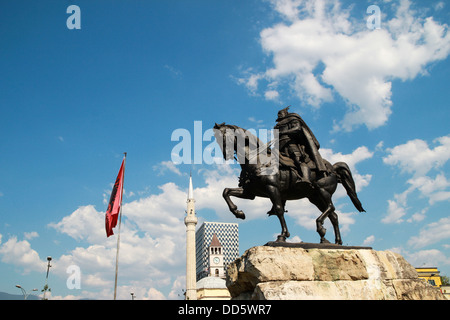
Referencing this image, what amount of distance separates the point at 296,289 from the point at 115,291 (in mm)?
14523

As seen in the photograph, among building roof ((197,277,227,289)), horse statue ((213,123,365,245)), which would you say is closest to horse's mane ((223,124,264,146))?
horse statue ((213,123,365,245))

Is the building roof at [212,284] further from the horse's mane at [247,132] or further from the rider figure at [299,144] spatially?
the horse's mane at [247,132]

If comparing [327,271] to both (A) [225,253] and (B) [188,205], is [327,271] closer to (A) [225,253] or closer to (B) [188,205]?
(B) [188,205]

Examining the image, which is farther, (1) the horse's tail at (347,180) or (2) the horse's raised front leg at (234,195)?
(1) the horse's tail at (347,180)

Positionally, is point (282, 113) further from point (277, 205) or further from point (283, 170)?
point (277, 205)

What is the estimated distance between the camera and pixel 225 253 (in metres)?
139

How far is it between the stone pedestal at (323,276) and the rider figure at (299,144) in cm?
197

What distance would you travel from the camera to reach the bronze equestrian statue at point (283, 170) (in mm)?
7766

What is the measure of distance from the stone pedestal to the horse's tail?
75.1 inches

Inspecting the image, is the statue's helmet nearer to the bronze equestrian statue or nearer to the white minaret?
the bronze equestrian statue

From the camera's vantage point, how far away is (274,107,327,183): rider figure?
8258 millimetres

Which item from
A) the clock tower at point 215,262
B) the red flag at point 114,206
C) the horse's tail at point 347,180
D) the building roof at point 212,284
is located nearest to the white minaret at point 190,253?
the building roof at point 212,284

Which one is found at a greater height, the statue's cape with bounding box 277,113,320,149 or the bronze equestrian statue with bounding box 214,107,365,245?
the statue's cape with bounding box 277,113,320,149
